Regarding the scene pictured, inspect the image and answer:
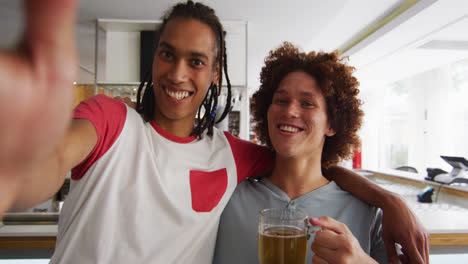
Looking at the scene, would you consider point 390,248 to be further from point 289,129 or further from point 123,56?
point 123,56

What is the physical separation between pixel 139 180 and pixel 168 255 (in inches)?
9.0

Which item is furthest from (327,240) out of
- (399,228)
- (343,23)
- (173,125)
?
(343,23)

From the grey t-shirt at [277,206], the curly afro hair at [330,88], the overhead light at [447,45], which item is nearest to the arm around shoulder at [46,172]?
the grey t-shirt at [277,206]

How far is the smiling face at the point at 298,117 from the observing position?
1153 mm

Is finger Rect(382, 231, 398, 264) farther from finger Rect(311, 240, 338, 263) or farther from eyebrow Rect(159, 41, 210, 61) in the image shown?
eyebrow Rect(159, 41, 210, 61)

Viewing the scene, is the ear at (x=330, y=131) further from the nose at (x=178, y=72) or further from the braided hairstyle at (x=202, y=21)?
the nose at (x=178, y=72)

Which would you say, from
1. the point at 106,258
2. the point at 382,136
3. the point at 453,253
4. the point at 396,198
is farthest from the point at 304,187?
the point at 382,136

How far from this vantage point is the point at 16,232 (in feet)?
5.61

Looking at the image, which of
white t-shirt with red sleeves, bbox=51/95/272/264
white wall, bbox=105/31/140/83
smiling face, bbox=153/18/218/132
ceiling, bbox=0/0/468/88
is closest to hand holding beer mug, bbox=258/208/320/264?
white t-shirt with red sleeves, bbox=51/95/272/264

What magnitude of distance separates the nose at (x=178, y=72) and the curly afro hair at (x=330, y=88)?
1.62 feet

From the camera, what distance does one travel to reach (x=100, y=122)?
773 millimetres

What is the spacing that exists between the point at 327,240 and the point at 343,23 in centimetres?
432

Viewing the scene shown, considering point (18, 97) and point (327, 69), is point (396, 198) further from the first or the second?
point (18, 97)

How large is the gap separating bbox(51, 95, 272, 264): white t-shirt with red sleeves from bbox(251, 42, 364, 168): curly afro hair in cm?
54
